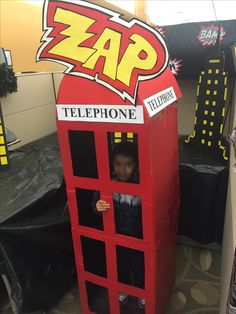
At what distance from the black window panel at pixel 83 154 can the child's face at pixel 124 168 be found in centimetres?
13

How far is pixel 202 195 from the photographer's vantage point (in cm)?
→ 146

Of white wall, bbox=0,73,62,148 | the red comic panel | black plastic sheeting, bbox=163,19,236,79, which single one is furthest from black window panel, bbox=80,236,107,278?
black plastic sheeting, bbox=163,19,236,79

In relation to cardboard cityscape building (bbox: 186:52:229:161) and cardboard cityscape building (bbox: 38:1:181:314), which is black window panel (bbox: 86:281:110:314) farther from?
cardboard cityscape building (bbox: 186:52:229:161)

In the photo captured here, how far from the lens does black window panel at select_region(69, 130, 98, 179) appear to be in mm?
874

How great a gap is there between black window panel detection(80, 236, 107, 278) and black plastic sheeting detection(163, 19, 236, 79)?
1.05 metres

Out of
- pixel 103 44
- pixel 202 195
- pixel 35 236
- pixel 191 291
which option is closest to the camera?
pixel 103 44

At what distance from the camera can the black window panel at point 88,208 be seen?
97cm

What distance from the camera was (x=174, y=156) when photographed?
107 centimetres

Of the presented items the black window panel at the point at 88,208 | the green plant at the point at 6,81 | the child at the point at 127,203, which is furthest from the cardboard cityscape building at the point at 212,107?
the green plant at the point at 6,81

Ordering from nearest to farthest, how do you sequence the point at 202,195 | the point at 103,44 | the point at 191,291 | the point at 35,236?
the point at 103,44 → the point at 35,236 → the point at 191,291 → the point at 202,195

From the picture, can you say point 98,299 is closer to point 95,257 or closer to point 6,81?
point 95,257

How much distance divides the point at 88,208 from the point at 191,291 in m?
0.69

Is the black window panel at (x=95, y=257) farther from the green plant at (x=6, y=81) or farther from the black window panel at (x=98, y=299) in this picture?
the green plant at (x=6, y=81)

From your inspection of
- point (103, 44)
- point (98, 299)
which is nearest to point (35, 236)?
point (98, 299)
